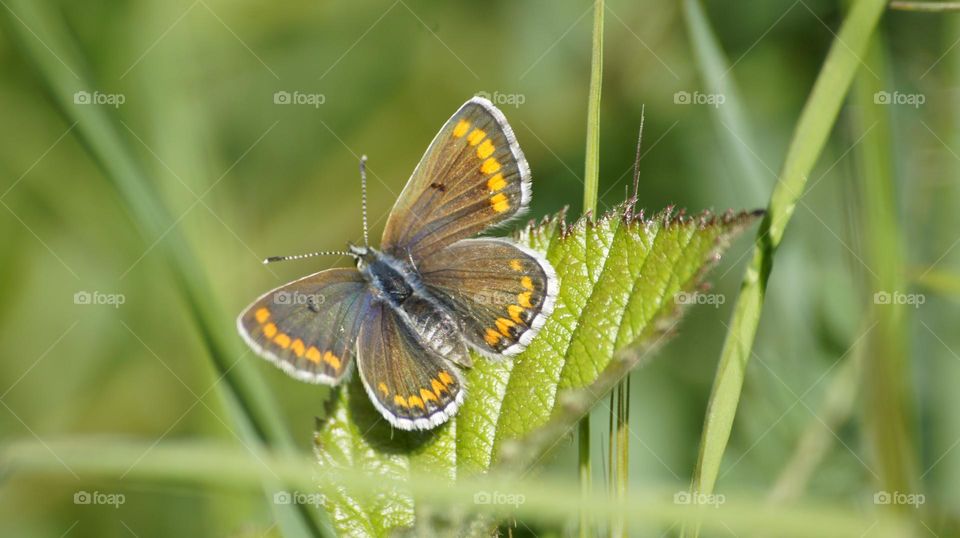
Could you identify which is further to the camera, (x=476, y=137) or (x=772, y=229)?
(x=476, y=137)

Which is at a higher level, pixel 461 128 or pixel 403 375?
pixel 461 128

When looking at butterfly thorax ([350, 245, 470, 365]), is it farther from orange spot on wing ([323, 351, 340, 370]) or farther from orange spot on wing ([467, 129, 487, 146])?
orange spot on wing ([467, 129, 487, 146])

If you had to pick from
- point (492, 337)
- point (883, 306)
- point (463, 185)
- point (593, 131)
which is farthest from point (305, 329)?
point (883, 306)

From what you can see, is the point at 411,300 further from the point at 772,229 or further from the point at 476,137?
the point at 772,229

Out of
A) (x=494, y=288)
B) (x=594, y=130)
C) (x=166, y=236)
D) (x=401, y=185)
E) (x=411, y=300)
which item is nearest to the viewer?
(x=166, y=236)

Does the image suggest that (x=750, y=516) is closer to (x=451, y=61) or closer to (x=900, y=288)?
(x=900, y=288)

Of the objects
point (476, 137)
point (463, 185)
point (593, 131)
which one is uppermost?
point (476, 137)

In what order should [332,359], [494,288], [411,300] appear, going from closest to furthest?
1. [332,359]
2. [494,288]
3. [411,300]
